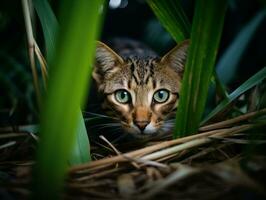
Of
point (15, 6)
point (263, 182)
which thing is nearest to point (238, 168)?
point (263, 182)

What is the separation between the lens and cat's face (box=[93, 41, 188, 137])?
1514 millimetres

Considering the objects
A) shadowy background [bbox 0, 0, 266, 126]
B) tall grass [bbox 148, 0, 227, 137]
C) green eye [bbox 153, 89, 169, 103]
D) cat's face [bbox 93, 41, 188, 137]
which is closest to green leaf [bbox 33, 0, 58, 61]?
tall grass [bbox 148, 0, 227, 137]

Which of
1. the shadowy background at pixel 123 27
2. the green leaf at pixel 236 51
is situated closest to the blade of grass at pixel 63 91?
the shadowy background at pixel 123 27

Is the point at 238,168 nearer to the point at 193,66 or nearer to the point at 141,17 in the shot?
the point at 193,66

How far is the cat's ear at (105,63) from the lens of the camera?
1.73 metres

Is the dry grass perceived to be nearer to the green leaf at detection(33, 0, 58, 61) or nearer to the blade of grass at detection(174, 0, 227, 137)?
the blade of grass at detection(174, 0, 227, 137)

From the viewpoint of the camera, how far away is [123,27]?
299cm

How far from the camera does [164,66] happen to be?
1748mm

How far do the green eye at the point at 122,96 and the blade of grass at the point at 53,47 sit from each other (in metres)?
0.56

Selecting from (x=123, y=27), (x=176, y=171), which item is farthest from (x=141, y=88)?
(x=123, y=27)

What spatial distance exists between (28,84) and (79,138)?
129 cm

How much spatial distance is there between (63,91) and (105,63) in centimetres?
116

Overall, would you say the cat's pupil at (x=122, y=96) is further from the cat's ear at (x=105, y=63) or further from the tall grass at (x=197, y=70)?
the tall grass at (x=197, y=70)

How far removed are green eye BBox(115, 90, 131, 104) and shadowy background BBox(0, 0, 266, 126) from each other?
1.61ft
